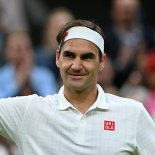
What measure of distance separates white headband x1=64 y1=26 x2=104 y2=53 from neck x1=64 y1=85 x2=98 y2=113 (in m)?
0.34

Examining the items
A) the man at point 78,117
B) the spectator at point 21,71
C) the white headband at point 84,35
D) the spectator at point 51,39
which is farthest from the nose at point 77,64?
the spectator at point 51,39

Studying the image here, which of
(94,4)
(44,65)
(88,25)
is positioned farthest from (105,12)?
(88,25)

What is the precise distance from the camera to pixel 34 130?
556cm

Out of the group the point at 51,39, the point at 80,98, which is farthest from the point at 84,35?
the point at 51,39

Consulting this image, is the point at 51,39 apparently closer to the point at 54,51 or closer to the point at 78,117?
the point at 54,51

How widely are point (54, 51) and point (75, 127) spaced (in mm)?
4388

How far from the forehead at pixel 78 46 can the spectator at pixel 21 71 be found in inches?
133

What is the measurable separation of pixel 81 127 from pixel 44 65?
427 cm

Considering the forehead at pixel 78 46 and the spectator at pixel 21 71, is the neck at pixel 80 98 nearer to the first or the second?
the forehead at pixel 78 46

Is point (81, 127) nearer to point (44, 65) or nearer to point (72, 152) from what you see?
point (72, 152)

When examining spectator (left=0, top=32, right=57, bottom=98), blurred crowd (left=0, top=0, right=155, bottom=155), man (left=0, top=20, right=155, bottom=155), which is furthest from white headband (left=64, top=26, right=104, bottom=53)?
spectator (left=0, top=32, right=57, bottom=98)

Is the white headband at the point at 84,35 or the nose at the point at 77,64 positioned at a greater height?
the white headband at the point at 84,35

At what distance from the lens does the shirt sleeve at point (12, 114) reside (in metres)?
5.56

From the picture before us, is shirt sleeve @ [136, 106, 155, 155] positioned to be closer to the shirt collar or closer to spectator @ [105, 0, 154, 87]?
the shirt collar
